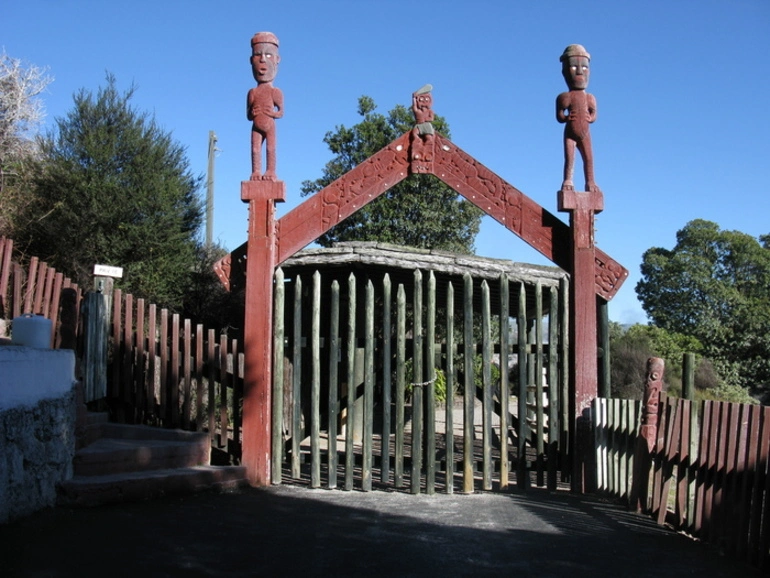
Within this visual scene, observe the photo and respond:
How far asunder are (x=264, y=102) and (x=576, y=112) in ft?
10.1

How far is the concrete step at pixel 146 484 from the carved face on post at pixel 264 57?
12.6 feet

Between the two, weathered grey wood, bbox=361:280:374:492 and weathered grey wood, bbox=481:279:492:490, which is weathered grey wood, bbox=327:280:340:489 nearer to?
weathered grey wood, bbox=361:280:374:492

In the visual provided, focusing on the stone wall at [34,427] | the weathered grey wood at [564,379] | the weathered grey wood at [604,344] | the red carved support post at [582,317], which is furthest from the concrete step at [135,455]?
the weathered grey wood at [604,344]

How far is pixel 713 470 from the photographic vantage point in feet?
17.8

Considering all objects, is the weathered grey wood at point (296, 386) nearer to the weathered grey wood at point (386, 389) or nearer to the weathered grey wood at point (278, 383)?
the weathered grey wood at point (278, 383)

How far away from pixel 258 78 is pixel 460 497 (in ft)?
14.9

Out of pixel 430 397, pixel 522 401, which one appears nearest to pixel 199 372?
pixel 430 397

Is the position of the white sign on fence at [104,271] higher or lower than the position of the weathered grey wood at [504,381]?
higher

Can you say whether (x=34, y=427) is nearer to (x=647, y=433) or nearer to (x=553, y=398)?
(x=553, y=398)

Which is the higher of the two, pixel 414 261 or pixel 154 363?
pixel 414 261

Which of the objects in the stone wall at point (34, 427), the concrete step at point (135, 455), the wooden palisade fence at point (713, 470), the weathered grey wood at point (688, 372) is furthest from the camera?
the weathered grey wood at point (688, 372)

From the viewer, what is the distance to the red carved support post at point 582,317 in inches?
297

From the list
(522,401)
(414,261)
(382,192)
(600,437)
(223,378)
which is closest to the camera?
(600,437)

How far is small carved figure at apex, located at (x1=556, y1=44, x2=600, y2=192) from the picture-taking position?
307 inches
